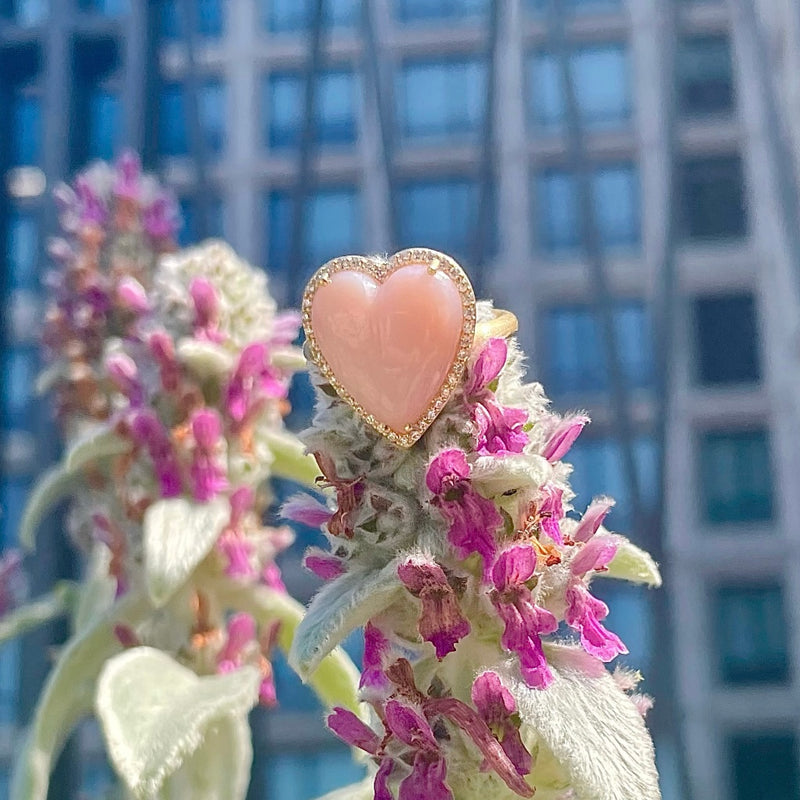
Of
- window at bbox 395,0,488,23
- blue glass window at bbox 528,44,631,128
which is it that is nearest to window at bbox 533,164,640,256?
blue glass window at bbox 528,44,631,128

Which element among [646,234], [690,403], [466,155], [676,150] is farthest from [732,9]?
[690,403]

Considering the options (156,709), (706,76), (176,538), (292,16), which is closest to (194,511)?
(176,538)

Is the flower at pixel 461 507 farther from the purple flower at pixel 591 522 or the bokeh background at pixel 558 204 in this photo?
the bokeh background at pixel 558 204

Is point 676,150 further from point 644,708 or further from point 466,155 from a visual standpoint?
point 644,708

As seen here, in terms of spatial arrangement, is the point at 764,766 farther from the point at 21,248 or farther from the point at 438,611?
the point at 21,248

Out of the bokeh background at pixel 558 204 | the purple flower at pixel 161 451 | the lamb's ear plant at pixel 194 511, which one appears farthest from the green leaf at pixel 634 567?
the bokeh background at pixel 558 204

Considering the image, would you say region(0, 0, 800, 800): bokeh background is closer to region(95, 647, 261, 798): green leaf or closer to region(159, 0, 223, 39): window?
region(159, 0, 223, 39): window

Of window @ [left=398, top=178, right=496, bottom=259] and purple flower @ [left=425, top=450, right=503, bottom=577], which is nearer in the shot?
purple flower @ [left=425, top=450, right=503, bottom=577]
